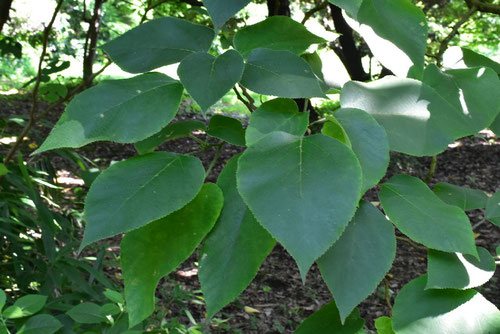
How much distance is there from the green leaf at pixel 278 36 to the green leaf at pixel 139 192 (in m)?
0.13

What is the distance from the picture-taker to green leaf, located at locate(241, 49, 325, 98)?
0.45 meters

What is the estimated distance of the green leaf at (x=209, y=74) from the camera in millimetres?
429

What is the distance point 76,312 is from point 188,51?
110 cm

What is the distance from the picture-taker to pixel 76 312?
4.71 feet

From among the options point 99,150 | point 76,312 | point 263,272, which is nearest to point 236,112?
point 99,150

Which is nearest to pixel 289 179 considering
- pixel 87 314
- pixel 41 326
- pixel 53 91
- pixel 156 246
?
pixel 156 246

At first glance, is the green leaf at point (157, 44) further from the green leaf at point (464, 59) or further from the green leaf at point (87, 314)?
the green leaf at point (87, 314)

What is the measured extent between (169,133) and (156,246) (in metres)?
0.15

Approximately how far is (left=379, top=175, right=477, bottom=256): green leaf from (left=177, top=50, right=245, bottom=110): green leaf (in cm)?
14

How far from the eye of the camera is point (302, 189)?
1.16 ft

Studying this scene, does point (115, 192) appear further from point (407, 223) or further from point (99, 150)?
point (99, 150)

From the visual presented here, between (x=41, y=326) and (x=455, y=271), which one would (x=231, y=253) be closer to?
(x=455, y=271)

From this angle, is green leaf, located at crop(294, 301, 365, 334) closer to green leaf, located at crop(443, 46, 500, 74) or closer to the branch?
green leaf, located at crop(443, 46, 500, 74)

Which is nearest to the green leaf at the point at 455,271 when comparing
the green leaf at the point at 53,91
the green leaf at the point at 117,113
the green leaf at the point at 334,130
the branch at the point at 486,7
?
the green leaf at the point at 334,130
